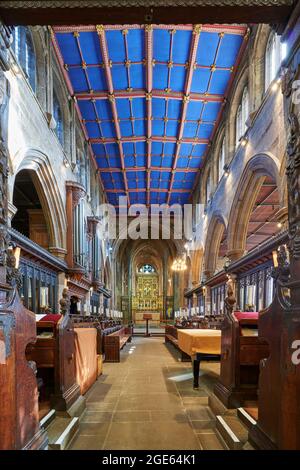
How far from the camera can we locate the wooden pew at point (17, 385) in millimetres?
2025

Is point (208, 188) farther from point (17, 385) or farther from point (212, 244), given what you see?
point (17, 385)

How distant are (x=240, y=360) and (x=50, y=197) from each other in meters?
7.04

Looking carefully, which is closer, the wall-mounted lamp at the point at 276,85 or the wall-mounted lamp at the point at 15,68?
the wall-mounted lamp at the point at 15,68

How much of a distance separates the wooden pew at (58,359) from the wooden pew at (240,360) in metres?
1.77

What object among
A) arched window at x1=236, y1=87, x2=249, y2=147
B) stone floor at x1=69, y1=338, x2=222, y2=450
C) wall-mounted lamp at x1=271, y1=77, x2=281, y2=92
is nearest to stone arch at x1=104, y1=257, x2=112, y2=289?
arched window at x1=236, y1=87, x2=249, y2=147

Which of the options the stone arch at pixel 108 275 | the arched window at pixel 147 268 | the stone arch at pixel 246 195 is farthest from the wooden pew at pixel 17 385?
the arched window at pixel 147 268

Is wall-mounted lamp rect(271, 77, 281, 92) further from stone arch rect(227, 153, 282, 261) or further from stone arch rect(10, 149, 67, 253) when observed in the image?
stone arch rect(10, 149, 67, 253)

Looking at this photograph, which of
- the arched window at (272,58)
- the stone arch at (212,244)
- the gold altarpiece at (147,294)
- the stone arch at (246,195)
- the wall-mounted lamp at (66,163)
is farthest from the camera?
the gold altarpiece at (147,294)

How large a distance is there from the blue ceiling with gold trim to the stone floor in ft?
25.6

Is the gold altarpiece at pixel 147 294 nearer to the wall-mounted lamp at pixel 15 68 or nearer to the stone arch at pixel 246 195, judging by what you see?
the stone arch at pixel 246 195

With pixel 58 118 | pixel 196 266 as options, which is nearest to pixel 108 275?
pixel 196 266

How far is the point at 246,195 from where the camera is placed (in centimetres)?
957

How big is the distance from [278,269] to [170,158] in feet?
42.6

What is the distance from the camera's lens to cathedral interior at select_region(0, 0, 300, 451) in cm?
235
